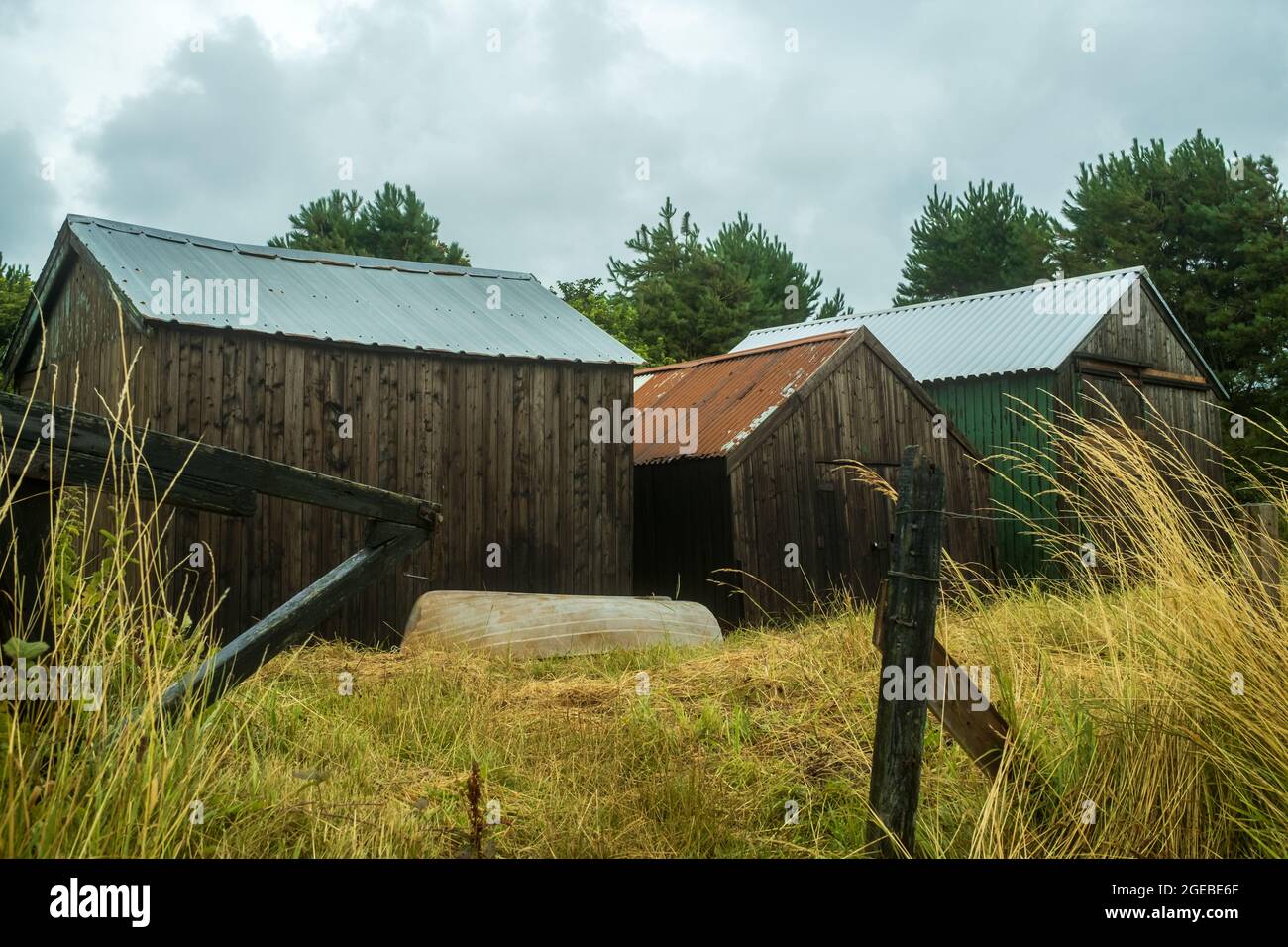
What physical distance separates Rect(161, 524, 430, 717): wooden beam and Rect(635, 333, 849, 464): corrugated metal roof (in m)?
7.47

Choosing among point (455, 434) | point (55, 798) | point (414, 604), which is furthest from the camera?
point (455, 434)

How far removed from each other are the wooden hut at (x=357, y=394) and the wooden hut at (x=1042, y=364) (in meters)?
5.76

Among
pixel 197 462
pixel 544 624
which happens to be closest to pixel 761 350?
pixel 544 624

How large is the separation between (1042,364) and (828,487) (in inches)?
250

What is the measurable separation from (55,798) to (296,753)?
2.53m

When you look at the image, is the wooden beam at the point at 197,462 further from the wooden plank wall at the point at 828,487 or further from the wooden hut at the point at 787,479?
the wooden plank wall at the point at 828,487

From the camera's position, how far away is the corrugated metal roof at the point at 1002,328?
58.2ft

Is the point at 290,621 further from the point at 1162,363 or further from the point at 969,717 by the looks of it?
the point at 1162,363

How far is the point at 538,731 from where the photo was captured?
5945 millimetres

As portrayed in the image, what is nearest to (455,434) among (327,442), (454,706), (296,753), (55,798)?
(327,442)

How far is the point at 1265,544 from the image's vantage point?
4629 millimetres

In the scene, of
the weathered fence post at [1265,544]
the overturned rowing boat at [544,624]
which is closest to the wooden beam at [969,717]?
the weathered fence post at [1265,544]

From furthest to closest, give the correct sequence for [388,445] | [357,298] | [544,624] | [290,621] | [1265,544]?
1. [357,298]
2. [388,445]
3. [544,624]
4. [1265,544]
5. [290,621]
